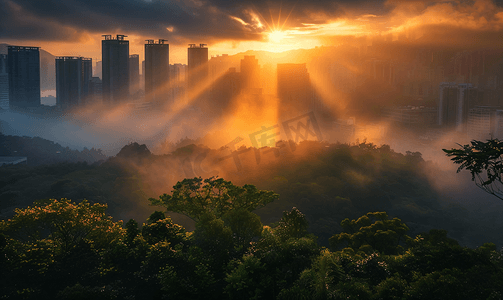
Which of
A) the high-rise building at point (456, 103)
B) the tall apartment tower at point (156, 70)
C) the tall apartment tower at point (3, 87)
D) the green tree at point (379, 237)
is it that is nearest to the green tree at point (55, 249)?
the green tree at point (379, 237)

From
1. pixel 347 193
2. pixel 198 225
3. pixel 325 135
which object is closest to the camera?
pixel 198 225

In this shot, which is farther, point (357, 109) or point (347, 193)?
point (357, 109)

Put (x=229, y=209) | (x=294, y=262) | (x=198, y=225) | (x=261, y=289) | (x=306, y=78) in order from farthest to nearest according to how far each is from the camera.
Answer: (x=306, y=78) < (x=229, y=209) < (x=198, y=225) < (x=294, y=262) < (x=261, y=289)

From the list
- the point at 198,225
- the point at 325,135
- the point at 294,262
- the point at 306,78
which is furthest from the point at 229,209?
the point at 325,135

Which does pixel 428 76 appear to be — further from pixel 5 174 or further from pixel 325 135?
pixel 5 174

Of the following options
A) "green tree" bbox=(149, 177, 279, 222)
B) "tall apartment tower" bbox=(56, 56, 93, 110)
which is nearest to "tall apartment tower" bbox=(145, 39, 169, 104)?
"tall apartment tower" bbox=(56, 56, 93, 110)

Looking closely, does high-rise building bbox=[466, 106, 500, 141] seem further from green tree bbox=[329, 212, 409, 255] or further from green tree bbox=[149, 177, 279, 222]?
green tree bbox=[149, 177, 279, 222]

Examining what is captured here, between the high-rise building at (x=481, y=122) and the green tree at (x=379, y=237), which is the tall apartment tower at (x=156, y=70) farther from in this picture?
the green tree at (x=379, y=237)
